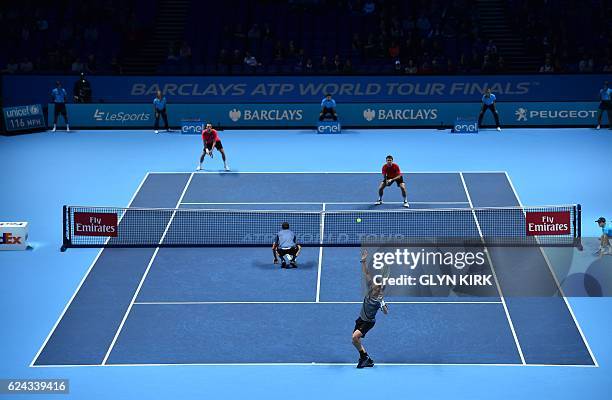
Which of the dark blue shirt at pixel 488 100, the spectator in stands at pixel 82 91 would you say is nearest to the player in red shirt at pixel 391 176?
the dark blue shirt at pixel 488 100

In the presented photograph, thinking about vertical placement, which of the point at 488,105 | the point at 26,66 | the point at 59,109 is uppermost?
the point at 26,66

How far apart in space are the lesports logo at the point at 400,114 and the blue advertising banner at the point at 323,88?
142 cm

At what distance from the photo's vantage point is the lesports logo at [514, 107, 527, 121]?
149 ft

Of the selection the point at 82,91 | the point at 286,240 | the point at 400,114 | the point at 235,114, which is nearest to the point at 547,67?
the point at 400,114

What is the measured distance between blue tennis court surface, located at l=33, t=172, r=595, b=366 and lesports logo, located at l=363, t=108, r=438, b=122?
15.7 m

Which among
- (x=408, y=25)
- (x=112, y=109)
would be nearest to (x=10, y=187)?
(x=112, y=109)

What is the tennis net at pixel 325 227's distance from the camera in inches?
1077

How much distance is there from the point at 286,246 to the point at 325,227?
11.4ft

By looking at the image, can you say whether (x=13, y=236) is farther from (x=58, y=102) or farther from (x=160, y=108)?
(x=58, y=102)

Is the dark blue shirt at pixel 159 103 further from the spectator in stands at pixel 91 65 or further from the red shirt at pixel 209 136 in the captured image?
the red shirt at pixel 209 136

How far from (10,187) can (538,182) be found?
16.8 m

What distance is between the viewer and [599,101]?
148 feet

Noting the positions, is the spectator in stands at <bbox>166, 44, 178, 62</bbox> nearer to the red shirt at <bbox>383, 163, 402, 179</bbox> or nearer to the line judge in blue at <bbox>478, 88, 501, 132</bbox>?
the line judge in blue at <bbox>478, 88, 501, 132</bbox>

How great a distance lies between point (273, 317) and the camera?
23547 millimetres
